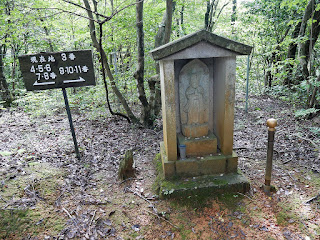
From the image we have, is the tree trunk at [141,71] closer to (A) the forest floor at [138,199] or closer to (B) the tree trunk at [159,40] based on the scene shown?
(B) the tree trunk at [159,40]

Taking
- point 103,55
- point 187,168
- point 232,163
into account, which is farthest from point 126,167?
point 103,55

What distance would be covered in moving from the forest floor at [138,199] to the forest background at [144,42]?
184cm

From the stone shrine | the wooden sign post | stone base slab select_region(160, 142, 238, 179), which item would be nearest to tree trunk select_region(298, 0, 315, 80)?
the stone shrine

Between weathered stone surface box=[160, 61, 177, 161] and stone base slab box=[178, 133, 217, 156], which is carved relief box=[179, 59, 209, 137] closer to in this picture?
stone base slab box=[178, 133, 217, 156]

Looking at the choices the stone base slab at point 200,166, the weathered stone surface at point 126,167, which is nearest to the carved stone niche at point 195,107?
the stone base slab at point 200,166

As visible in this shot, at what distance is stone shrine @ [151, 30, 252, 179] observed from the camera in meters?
3.46

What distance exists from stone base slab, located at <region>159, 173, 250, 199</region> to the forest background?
10.6 ft

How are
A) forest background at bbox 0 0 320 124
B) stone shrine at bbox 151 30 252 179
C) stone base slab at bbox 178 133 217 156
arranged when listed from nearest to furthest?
stone shrine at bbox 151 30 252 179, stone base slab at bbox 178 133 217 156, forest background at bbox 0 0 320 124

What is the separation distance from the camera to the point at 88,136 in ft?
21.5

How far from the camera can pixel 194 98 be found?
399 cm

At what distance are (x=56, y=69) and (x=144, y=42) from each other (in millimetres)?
4407

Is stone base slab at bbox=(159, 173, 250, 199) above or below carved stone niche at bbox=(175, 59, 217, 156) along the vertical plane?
below

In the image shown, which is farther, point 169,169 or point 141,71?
point 141,71

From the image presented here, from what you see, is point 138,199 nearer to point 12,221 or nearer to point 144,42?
point 12,221
